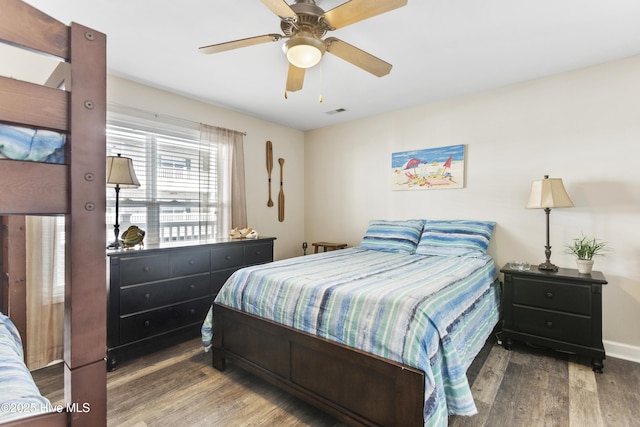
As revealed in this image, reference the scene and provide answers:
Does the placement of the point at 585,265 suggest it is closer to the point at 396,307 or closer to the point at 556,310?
the point at 556,310

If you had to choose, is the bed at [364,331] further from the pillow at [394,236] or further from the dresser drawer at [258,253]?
the dresser drawer at [258,253]

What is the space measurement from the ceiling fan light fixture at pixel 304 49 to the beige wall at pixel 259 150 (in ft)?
6.08

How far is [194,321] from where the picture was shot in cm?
284

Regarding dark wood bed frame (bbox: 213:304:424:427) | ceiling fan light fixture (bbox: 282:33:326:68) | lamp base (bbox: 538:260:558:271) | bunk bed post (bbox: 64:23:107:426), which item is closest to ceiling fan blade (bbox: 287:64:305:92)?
ceiling fan light fixture (bbox: 282:33:326:68)

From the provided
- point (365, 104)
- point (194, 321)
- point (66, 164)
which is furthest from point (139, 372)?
point (365, 104)

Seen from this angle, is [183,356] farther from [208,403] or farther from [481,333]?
[481,333]

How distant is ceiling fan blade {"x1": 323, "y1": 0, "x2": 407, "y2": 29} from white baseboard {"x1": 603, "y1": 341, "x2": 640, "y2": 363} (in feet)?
10.2

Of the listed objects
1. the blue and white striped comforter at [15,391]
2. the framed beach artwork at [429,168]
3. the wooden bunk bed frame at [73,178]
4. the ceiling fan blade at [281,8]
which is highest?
the ceiling fan blade at [281,8]

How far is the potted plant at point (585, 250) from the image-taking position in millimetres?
2473

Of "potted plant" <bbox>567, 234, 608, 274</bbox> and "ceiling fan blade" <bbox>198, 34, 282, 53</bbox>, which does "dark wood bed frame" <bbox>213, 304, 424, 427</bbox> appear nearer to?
"ceiling fan blade" <bbox>198, 34, 282, 53</bbox>

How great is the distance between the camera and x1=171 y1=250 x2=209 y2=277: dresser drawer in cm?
268

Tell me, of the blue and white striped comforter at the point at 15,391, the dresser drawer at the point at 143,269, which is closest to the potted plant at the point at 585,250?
the blue and white striped comforter at the point at 15,391

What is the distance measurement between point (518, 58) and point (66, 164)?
10.1 feet

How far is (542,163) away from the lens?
9.44 feet
